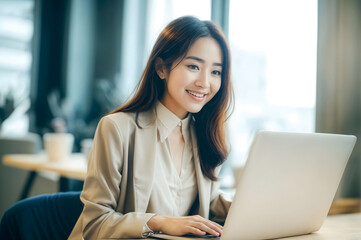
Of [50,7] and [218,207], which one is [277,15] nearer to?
[218,207]

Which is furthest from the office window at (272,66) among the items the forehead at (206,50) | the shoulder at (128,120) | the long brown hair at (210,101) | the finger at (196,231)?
the finger at (196,231)

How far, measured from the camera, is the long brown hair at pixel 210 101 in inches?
53.3

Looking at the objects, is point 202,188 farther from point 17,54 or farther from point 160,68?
point 17,54

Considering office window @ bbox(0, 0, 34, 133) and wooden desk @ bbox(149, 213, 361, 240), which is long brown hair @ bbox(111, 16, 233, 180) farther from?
office window @ bbox(0, 0, 34, 133)

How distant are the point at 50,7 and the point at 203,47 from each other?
4.10 m

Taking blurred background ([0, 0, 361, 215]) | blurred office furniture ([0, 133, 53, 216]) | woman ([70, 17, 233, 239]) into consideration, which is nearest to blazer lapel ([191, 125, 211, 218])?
woman ([70, 17, 233, 239])

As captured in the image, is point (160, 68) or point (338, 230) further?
point (160, 68)

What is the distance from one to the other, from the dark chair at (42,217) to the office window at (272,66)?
169 centimetres

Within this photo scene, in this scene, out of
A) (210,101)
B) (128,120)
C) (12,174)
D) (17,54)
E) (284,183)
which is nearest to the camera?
(284,183)

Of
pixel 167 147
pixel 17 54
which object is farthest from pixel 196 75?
pixel 17 54

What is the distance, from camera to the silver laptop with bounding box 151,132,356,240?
3.01 feet

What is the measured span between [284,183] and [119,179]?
515mm

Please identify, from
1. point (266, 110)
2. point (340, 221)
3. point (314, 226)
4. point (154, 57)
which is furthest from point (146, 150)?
point (266, 110)

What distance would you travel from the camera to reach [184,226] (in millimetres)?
1029
